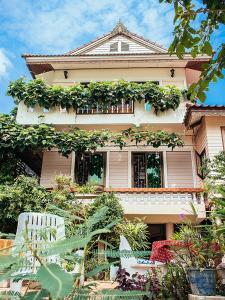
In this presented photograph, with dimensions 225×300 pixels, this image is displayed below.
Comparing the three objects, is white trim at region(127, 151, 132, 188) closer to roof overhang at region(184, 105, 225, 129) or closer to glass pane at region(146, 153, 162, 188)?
glass pane at region(146, 153, 162, 188)

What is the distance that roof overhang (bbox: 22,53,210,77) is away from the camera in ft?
46.1

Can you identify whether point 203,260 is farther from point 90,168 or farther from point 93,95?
point 93,95

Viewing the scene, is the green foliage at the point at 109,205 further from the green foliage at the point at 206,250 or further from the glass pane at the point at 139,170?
the green foliage at the point at 206,250

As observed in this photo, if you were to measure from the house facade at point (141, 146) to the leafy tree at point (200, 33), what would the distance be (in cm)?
741

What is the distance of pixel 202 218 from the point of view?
10.4m

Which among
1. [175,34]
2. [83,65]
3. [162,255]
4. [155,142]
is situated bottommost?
[162,255]

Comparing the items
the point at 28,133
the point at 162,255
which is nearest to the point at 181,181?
the point at 28,133

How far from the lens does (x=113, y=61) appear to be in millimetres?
14391

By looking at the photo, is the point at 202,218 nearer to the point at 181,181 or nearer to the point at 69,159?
the point at 181,181

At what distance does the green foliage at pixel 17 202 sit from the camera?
928 centimetres

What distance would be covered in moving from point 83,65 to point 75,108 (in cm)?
275

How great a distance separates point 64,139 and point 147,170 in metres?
3.59

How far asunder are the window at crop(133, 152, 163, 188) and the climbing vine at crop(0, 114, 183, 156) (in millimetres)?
838

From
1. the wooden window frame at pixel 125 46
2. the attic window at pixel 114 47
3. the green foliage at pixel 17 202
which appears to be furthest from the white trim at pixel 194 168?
the attic window at pixel 114 47
